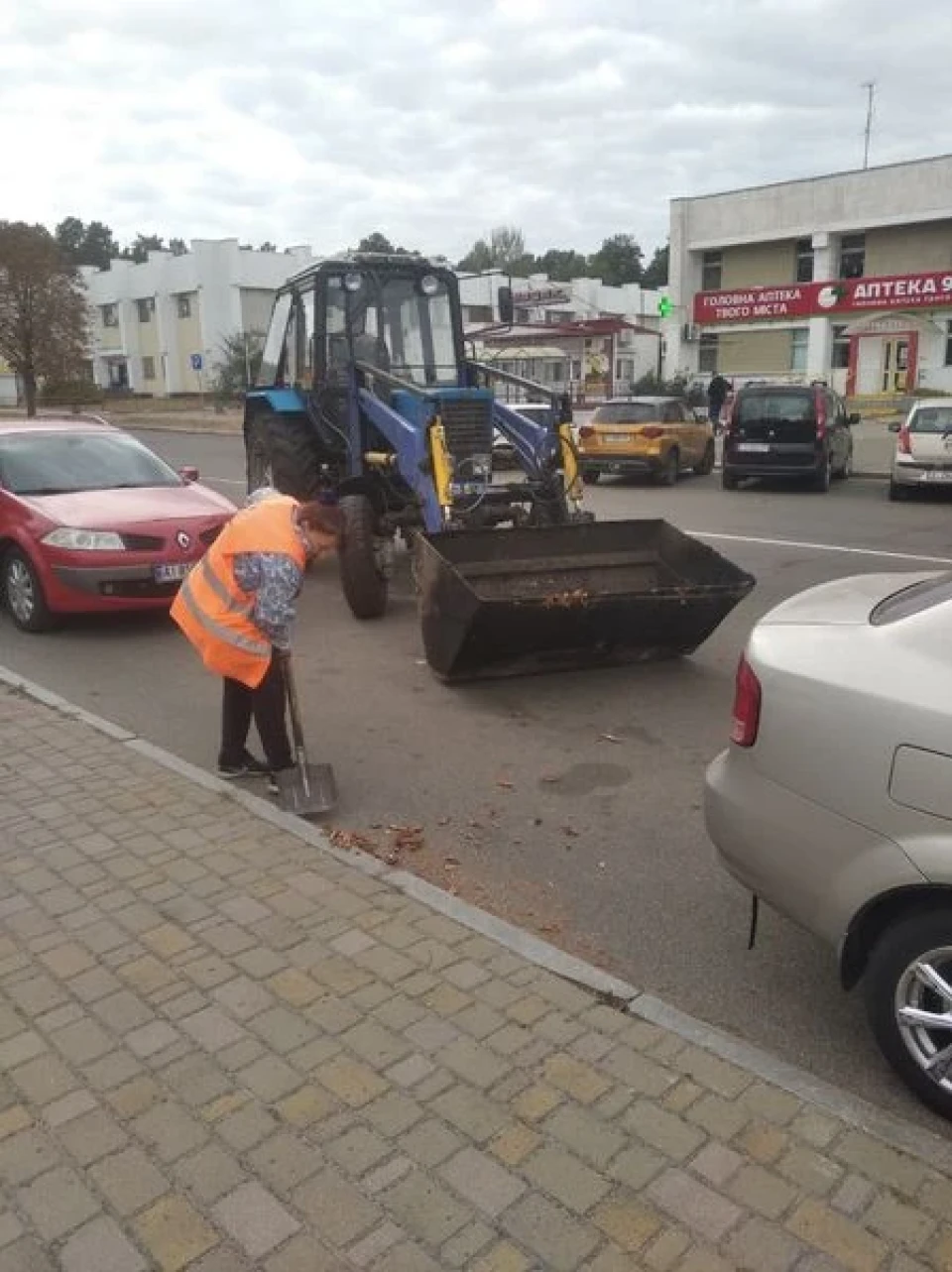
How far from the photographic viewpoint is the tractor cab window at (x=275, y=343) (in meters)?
10.7

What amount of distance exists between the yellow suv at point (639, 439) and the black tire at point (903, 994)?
17079mm

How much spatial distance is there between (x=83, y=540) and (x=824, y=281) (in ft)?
123

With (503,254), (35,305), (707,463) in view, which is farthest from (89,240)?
(707,463)

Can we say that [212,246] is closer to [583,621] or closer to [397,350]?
[397,350]

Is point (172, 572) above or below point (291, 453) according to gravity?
below

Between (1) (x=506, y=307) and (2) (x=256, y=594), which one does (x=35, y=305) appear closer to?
(1) (x=506, y=307)

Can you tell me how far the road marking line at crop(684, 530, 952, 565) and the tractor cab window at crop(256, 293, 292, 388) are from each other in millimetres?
4823

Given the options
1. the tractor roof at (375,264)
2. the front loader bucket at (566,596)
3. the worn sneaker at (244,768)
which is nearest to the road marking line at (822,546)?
the tractor roof at (375,264)

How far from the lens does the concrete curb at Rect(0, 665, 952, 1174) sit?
106 inches

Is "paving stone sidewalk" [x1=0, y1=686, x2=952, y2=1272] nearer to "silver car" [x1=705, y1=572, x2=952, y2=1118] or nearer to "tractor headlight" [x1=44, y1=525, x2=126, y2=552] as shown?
"silver car" [x1=705, y1=572, x2=952, y2=1118]

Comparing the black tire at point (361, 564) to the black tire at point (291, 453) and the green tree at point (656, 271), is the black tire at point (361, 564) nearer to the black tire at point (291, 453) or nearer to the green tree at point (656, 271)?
the black tire at point (291, 453)

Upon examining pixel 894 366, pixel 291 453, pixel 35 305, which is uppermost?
pixel 35 305

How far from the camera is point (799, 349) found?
40500 mm

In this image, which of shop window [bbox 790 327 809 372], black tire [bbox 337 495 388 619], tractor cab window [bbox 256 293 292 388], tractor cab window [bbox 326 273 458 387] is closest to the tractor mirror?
tractor cab window [bbox 326 273 458 387]
